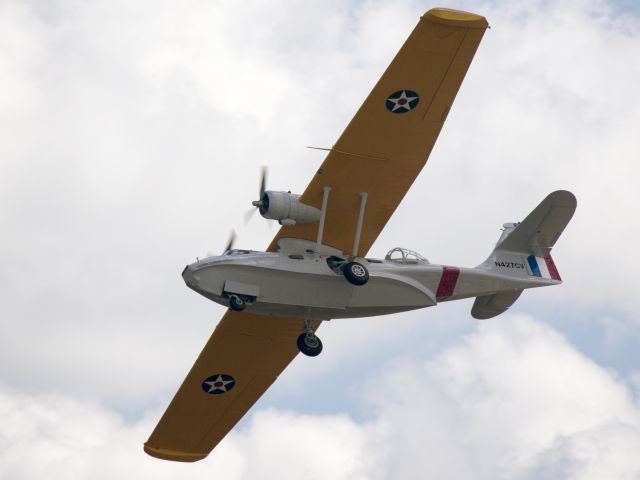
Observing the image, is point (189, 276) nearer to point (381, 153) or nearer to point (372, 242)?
point (372, 242)

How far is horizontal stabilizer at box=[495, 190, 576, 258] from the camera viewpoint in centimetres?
3294

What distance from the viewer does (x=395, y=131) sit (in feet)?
96.8

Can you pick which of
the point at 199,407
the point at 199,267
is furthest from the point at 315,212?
the point at 199,407

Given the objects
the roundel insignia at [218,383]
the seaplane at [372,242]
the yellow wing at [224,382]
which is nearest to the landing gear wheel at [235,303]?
the seaplane at [372,242]

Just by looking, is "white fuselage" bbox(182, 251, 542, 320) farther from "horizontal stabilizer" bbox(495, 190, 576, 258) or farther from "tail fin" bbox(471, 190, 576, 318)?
"horizontal stabilizer" bbox(495, 190, 576, 258)

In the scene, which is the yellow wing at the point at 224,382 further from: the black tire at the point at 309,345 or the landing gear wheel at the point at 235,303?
the landing gear wheel at the point at 235,303

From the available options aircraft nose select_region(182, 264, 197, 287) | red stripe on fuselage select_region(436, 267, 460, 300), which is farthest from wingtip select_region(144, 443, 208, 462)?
red stripe on fuselage select_region(436, 267, 460, 300)

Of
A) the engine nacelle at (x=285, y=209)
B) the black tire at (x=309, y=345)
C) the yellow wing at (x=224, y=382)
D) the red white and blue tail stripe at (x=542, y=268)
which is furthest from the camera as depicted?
the yellow wing at (x=224, y=382)

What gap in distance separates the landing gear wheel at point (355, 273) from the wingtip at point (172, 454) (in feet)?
32.0

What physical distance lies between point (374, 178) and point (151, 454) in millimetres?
11565

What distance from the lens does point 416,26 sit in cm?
2831

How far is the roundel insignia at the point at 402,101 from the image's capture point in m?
29.0

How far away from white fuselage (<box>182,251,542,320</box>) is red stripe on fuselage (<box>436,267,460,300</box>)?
0.03 meters

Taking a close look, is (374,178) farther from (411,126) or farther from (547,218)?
(547,218)
